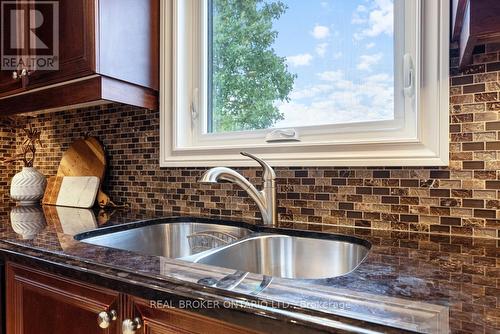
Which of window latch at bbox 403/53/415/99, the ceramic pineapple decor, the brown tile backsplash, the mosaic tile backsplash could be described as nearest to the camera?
the mosaic tile backsplash

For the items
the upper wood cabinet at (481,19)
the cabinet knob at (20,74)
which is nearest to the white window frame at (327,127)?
the upper wood cabinet at (481,19)

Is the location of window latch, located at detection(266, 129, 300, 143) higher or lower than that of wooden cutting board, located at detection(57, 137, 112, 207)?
higher

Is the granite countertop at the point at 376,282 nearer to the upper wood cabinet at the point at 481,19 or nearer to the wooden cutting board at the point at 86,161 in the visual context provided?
the upper wood cabinet at the point at 481,19

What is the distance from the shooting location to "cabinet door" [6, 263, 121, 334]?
69 cm

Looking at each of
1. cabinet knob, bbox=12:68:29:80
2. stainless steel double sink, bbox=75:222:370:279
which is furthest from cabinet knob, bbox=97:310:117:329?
cabinet knob, bbox=12:68:29:80

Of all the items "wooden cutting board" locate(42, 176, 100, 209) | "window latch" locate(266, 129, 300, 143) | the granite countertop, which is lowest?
the granite countertop

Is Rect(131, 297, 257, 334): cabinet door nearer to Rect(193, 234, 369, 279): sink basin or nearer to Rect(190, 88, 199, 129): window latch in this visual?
Rect(193, 234, 369, 279): sink basin

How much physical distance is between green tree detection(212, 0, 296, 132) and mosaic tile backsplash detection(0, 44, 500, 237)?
247 millimetres

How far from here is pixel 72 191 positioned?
162cm

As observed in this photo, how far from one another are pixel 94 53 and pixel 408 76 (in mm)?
1037

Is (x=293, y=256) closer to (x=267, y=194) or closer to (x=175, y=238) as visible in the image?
(x=267, y=194)

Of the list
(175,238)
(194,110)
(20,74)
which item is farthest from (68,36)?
(175,238)

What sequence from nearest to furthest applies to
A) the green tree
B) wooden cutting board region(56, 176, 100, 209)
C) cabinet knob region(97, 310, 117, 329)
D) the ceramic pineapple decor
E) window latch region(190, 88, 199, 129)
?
cabinet knob region(97, 310, 117, 329) → the green tree → window latch region(190, 88, 199, 129) → wooden cutting board region(56, 176, 100, 209) → the ceramic pineapple decor

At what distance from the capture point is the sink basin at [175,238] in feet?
3.69
